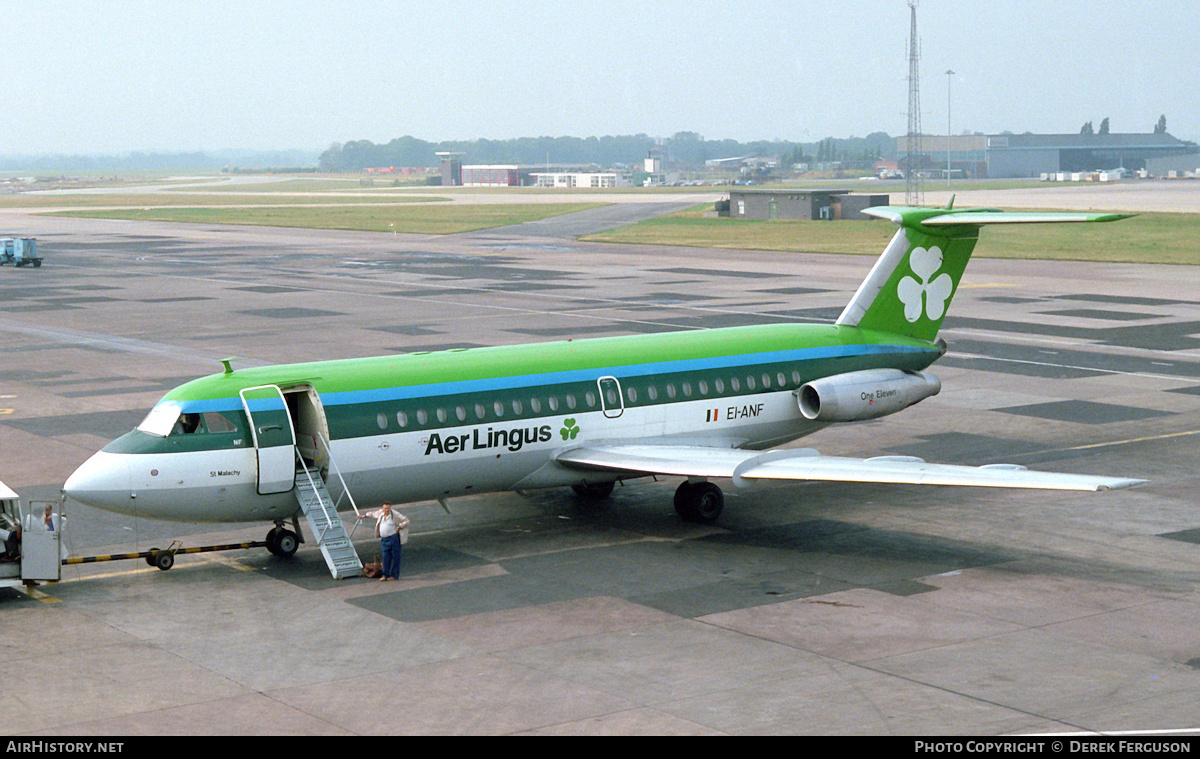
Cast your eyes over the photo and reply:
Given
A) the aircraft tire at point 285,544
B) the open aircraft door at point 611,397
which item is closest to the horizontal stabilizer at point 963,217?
the open aircraft door at point 611,397

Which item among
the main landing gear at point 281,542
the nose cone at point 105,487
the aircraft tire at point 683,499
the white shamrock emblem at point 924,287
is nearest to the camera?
the nose cone at point 105,487

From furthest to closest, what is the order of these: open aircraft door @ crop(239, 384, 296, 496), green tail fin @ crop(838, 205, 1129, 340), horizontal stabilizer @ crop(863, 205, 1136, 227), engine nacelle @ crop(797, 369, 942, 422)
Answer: green tail fin @ crop(838, 205, 1129, 340) → engine nacelle @ crop(797, 369, 942, 422) → horizontal stabilizer @ crop(863, 205, 1136, 227) → open aircraft door @ crop(239, 384, 296, 496)

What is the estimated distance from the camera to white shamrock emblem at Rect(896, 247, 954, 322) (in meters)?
31.3

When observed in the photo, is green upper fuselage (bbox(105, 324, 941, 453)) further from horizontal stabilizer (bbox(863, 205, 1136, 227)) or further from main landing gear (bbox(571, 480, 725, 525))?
horizontal stabilizer (bbox(863, 205, 1136, 227))

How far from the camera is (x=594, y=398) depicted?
2703 centimetres

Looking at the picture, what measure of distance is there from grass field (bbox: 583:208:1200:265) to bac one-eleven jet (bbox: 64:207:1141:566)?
2374 inches

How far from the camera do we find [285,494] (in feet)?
79.5

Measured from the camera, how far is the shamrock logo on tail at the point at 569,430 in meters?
26.6

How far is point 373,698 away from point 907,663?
709 cm

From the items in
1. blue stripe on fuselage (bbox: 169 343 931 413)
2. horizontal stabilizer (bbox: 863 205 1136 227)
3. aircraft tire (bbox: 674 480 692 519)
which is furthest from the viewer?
horizontal stabilizer (bbox: 863 205 1136 227)

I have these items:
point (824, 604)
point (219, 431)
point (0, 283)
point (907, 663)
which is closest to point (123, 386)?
point (219, 431)

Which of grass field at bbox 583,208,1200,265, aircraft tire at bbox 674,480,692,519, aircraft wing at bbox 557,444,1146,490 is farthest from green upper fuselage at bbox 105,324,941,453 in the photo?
grass field at bbox 583,208,1200,265

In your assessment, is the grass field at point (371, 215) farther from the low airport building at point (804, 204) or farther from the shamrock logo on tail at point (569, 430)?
the shamrock logo on tail at point (569, 430)

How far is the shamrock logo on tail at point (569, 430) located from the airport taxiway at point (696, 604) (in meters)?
1.85
